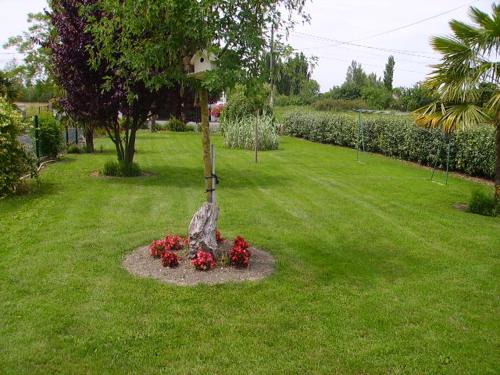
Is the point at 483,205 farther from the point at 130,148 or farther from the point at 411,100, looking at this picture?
the point at 411,100

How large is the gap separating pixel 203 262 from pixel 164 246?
67 centimetres

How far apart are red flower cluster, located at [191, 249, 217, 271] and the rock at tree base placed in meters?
0.13

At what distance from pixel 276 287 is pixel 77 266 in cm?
215

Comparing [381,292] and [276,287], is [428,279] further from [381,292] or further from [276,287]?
[276,287]

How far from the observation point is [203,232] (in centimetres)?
547

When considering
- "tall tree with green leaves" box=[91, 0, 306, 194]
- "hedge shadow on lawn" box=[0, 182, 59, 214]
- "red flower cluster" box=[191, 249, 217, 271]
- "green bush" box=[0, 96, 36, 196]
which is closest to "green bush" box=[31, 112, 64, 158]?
"hedge shadow on lawn" box=[0, 182, 59, 214]

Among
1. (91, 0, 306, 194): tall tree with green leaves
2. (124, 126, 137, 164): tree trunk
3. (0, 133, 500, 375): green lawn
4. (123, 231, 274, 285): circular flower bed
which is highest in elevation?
(91, 0, 306, 194): tall tree with green leaves

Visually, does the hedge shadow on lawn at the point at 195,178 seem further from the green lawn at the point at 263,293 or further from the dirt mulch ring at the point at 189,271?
the dirt mulch ring at the point at 189,271

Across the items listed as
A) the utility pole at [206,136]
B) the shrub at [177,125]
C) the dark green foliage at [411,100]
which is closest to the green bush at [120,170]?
the utility pole at [206,136]

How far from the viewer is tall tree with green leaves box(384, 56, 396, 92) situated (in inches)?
2514

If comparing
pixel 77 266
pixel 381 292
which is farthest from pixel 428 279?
pixel 77 266

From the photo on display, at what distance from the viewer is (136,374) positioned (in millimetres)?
3414

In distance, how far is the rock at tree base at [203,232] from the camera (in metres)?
5.46

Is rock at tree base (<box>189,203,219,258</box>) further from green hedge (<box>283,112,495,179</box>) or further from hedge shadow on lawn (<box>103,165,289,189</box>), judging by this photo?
green hedge (<box>283,112,495,179</box>)
